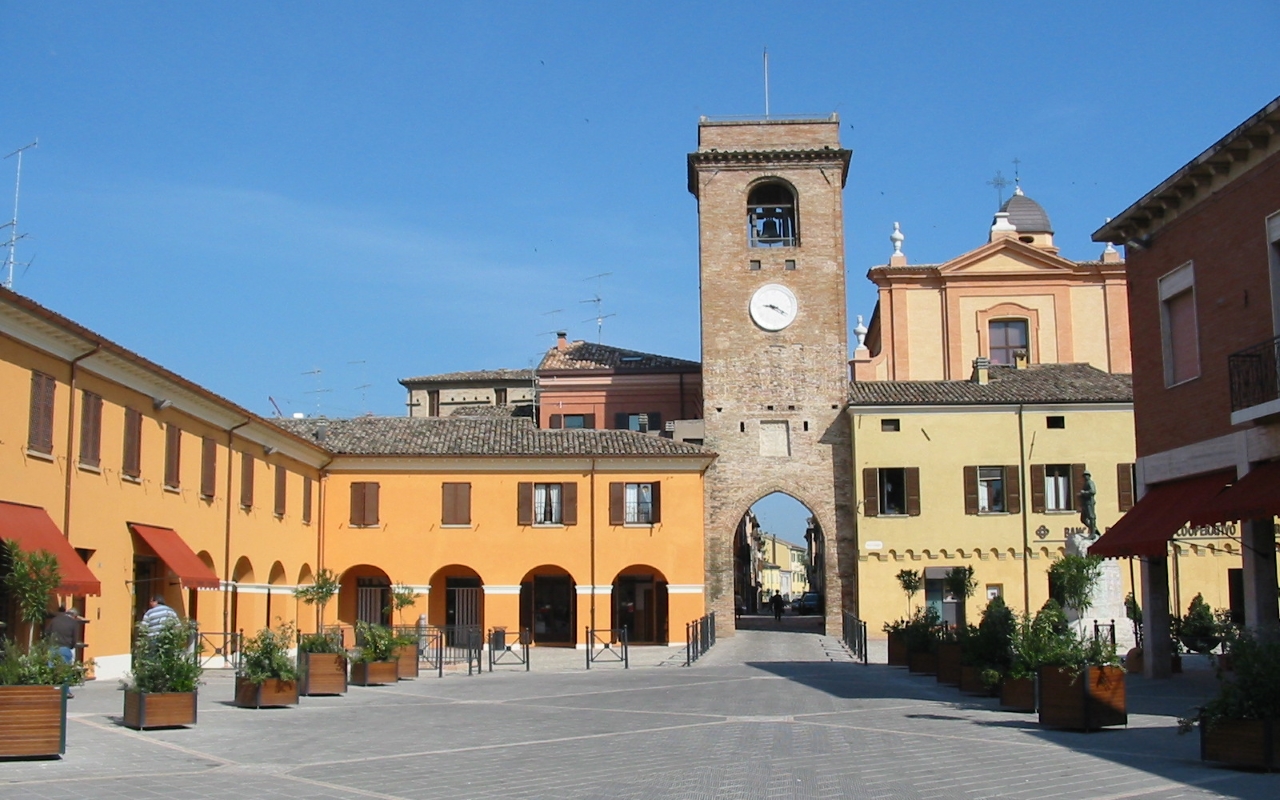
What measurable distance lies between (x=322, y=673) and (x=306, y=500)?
19522 millimetres

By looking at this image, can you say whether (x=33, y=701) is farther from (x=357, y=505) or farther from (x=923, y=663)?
(x=357, y=505)

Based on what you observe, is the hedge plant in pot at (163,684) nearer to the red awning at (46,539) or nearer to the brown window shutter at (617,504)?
the red awning at (46,539)

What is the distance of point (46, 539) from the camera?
21672mm

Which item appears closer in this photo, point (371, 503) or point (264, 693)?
point (264, 693)

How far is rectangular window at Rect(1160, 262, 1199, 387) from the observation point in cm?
2111

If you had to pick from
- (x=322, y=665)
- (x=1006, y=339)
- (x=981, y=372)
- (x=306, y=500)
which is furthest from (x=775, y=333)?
(x=322, y=665)

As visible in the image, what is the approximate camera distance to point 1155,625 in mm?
22953

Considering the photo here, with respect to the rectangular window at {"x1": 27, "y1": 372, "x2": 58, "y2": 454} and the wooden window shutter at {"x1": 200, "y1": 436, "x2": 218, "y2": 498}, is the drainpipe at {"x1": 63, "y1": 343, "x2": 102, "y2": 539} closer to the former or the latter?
the rectangular window at {"x1": 27, "y1": 372, "x2": 58, "y2": 454}

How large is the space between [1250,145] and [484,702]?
14.5 m

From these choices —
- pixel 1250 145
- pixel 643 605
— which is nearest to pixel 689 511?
pixel 643 605

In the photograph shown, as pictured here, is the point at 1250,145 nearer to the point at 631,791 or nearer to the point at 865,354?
the point at 631,791

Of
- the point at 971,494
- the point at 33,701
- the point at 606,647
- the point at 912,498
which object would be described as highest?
the point at 971,494

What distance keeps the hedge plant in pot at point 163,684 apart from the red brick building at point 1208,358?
14083 mm

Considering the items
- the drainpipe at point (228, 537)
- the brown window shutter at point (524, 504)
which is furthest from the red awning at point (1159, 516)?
the brown window shutter at point (524, 504)
